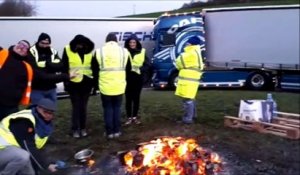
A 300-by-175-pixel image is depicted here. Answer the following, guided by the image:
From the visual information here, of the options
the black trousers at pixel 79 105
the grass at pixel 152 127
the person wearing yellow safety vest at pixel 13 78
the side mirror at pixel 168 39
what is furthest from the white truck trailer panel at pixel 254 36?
the person wearing yellow safety vest at pixel 13 78

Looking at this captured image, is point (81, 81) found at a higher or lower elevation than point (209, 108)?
higher

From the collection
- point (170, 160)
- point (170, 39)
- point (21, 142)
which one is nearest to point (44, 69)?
point (170, 160)

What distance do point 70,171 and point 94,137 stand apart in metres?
1.61

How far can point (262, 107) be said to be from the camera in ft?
27.6

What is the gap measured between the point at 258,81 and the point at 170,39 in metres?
3.32

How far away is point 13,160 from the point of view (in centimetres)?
455

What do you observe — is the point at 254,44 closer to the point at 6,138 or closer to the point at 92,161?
the point at 92,161

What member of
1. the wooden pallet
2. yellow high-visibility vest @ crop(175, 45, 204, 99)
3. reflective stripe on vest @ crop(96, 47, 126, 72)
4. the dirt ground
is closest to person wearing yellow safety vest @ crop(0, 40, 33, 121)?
the dirt ground

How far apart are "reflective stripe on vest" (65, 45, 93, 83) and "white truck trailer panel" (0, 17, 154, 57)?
→ 7085mm

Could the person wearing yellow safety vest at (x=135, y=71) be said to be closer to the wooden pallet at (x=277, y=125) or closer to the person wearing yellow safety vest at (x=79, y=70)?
the person wearing yellow safety vest at (x=79, y=70)

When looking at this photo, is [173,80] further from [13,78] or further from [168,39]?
[13,78]

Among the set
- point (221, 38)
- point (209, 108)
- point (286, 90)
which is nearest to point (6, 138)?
point (209, 108)

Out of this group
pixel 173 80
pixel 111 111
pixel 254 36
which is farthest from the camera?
pixel 173 80

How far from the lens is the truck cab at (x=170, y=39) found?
16.4 m
